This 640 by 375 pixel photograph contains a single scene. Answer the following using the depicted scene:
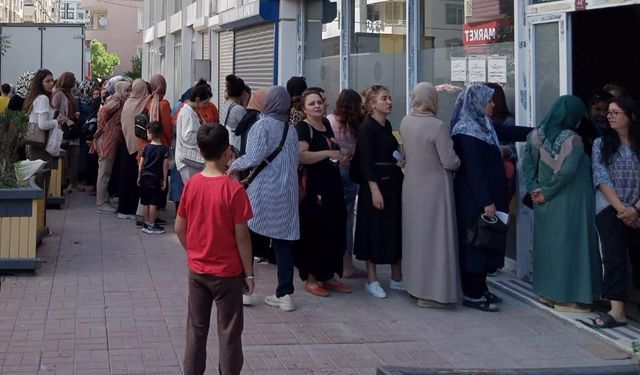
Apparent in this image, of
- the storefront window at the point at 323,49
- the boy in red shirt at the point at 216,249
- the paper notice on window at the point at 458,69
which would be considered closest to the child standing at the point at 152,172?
the storefront window at the point at 323,49

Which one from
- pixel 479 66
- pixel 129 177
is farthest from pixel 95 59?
pixel 479 66

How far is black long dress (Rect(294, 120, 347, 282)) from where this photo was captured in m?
8.27

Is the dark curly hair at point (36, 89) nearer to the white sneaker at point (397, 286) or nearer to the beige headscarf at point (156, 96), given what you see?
the beige headscarf at point (156, 96)

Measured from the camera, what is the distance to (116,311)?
7.95m

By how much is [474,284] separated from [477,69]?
A: 2.49m

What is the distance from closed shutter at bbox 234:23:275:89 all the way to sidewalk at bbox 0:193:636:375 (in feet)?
23.0

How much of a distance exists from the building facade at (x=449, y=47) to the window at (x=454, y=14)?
0.03 feet

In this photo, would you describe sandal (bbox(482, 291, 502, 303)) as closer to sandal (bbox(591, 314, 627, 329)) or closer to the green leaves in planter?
sandal (bbox(591, 314, 627, 329))

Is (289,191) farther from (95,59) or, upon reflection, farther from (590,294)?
(95,59)

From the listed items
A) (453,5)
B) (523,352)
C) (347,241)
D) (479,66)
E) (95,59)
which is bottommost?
(523,352)

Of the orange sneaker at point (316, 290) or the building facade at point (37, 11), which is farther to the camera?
the building facade at point (37, 11)

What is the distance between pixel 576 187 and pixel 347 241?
245 cm

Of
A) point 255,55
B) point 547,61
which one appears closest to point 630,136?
point 547,61

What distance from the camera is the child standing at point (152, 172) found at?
38.9ft
